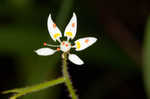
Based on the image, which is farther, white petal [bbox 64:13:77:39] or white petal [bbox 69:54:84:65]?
white petal [bbox 64:13:77:39]

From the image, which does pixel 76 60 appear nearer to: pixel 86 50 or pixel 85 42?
pixel 85 42

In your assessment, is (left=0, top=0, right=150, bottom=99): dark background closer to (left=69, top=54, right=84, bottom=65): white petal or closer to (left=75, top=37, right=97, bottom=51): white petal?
(left=75, top=37, right=97, bottom=51): white petal

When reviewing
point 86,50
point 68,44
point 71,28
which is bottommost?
point 86,50

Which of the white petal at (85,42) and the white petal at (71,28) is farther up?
the white petal at (71,28)

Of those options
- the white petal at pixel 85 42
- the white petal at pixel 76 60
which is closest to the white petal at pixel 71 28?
the white petal at pixel 85 42

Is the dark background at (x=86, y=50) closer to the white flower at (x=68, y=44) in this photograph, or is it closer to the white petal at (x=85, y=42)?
the white flower at (x=68, y=44)

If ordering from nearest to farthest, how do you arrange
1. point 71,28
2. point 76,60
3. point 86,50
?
point 76,60, point 71,28, point 86,50

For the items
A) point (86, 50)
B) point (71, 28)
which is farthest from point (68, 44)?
point (86, 50)

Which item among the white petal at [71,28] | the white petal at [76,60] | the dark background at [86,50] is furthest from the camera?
the dark background at [86,50]

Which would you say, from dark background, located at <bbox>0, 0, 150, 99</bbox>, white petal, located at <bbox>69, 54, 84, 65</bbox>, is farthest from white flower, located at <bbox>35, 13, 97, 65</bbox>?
dark background, located at <bbox>0, 0, 150, 99</bbox>

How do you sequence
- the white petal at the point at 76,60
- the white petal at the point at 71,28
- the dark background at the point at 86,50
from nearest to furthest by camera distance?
the white petal at the point at 76,60 → the white petal at the point at 71,28 → the dark background at the point at 86,50
